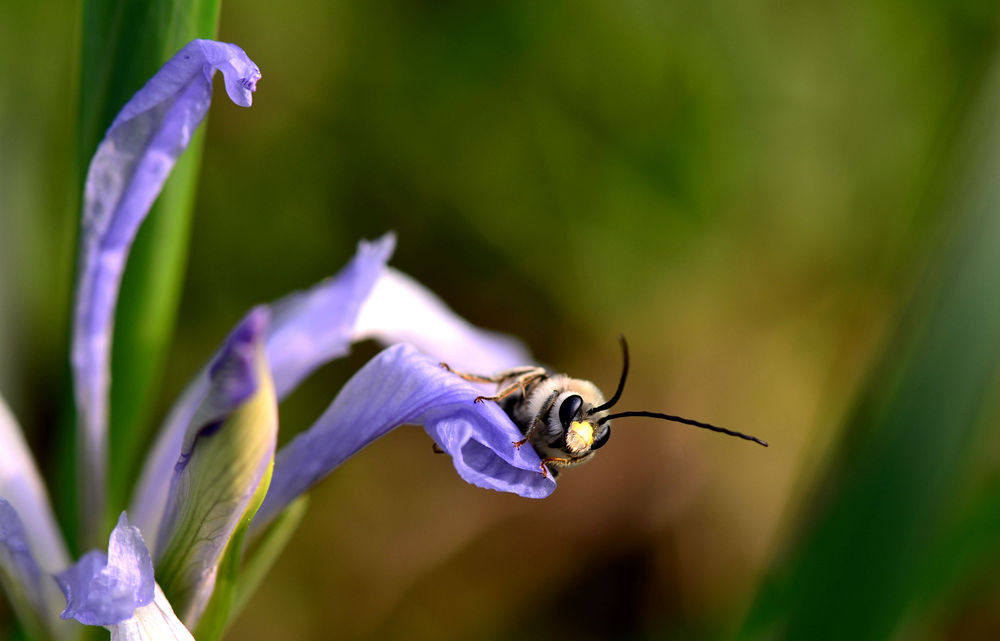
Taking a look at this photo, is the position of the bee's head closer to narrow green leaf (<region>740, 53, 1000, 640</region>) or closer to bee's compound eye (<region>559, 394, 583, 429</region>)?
bee's compound eye (<region>559, 394, 583, 429</region>)

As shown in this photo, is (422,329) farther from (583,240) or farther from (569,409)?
(583,240)

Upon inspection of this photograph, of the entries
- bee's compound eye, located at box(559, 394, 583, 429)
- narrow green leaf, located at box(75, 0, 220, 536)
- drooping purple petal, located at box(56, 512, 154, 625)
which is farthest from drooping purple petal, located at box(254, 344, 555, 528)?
narrow green leaf, located at box(75, 0, 220, 536)

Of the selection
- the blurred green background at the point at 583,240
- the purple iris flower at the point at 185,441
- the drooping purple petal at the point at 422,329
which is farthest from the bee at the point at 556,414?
the blurred green background at the point at 583,240

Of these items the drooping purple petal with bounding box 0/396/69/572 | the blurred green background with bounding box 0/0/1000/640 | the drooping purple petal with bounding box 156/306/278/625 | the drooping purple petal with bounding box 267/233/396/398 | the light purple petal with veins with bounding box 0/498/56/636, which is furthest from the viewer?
the blurred green background with bounding box 0/0/1000/640

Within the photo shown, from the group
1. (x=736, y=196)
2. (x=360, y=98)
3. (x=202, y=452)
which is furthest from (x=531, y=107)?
(x=202, y=452)

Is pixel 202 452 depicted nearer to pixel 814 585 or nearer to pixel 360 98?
pixel 814 585

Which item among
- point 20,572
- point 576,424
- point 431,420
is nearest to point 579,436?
point 576,424

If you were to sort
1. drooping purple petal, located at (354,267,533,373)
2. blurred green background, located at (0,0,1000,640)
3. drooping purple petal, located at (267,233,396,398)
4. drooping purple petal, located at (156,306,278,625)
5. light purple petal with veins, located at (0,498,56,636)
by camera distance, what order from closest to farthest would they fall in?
drooping purple petal, located at (156,306,278,625) < light purple petal with veins, located at (0,498,56,636) < drooping purple petal, located at (267,233,396,398) < drooping purple petal, located at (354,267,533,373) < blurred green background, located at (0,0,1000,640)
